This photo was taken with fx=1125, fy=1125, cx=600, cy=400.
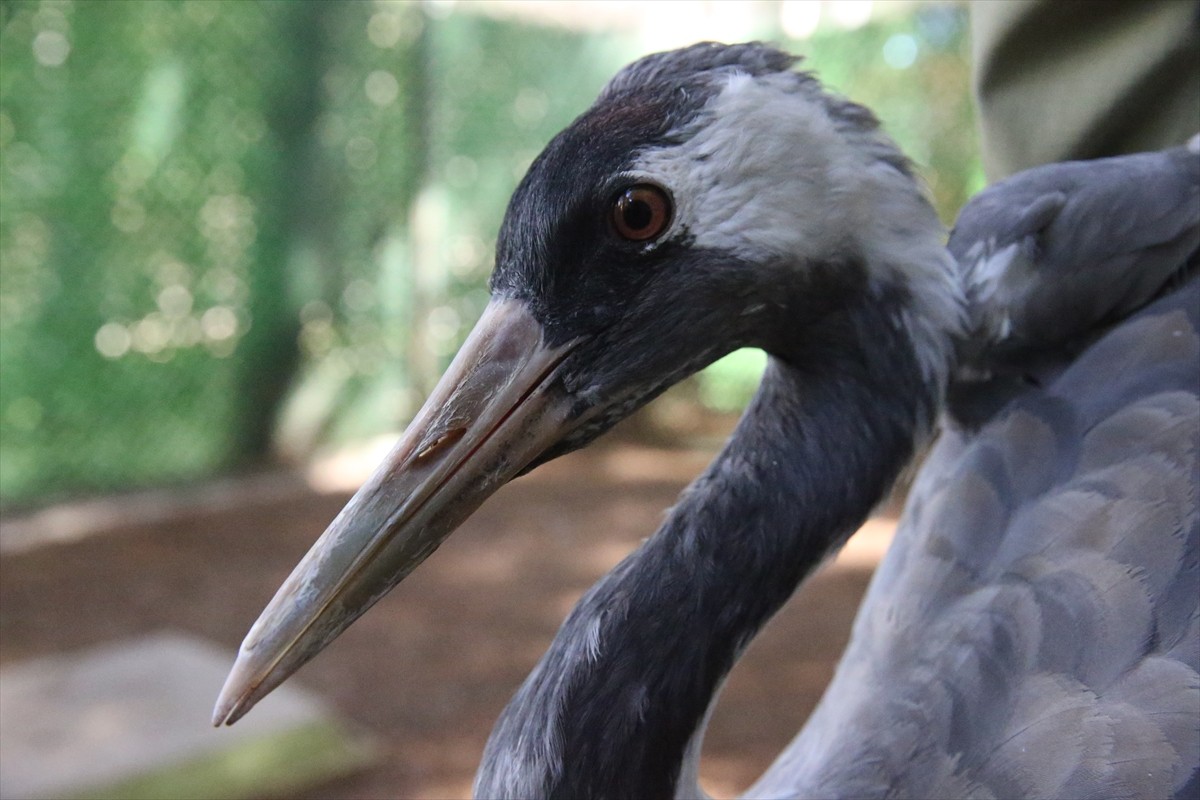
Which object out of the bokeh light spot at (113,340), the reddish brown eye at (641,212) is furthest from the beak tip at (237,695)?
the bokeh light spot at (113,340)

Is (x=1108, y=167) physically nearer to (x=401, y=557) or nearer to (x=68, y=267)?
(x=401, y=557)

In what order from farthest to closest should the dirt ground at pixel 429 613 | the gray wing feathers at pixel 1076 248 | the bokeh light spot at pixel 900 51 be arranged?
the bokeh light spot at pixel 900 51 < the dirt ground at pixel 429 613 < the gray wing feathers at pixel 1076 248

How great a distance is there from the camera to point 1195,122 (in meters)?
1.74

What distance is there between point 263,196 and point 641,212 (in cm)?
482

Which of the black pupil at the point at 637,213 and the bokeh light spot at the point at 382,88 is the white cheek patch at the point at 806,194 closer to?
the black pupil at the point at 637,213

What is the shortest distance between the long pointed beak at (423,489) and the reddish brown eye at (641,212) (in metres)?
0.14

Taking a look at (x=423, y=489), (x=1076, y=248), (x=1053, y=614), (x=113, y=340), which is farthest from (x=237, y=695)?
(x=113, y=340)

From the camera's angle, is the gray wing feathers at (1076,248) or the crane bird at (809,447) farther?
the gray wing feathers at (1076,248)

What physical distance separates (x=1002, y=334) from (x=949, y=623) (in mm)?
384

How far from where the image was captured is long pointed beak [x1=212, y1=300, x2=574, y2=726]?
117 centimetres

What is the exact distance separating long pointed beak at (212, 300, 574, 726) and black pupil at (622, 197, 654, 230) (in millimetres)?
152

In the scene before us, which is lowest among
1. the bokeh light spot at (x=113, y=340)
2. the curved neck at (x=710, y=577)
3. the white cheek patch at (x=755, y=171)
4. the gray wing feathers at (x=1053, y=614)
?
the gray wing feathers at (x=1053, y=614)

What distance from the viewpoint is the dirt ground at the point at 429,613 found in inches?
135

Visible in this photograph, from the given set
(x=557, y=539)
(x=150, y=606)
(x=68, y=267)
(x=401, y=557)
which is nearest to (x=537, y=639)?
(x=557, y=539)
